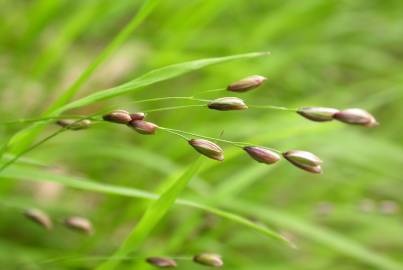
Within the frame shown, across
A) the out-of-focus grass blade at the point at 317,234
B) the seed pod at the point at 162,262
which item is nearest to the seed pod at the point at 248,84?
the seed pod at the point at 162,262

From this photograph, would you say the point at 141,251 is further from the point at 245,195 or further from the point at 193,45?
the point at 193,45

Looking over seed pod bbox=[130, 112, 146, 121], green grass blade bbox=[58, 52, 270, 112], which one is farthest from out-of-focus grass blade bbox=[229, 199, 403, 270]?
seed pod bbox=[130, 112, 146, 121]

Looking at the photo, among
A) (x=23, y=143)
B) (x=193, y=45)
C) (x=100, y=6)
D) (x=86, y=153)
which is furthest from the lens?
(x=193, y=45)

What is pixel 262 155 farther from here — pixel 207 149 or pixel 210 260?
pixel 210 260

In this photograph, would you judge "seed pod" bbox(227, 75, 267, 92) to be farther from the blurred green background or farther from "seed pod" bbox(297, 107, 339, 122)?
the blurred green background

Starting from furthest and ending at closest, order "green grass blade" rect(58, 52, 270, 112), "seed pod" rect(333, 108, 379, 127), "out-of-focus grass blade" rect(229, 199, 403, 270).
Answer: "out-of-focus grass blade" rect(229, 199, 403, 270) → "green grass blade" rect(58, 52, 270, 112) → "seed pod" rect(333, 108, 379, 127)

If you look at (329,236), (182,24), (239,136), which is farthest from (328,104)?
(329,236)
